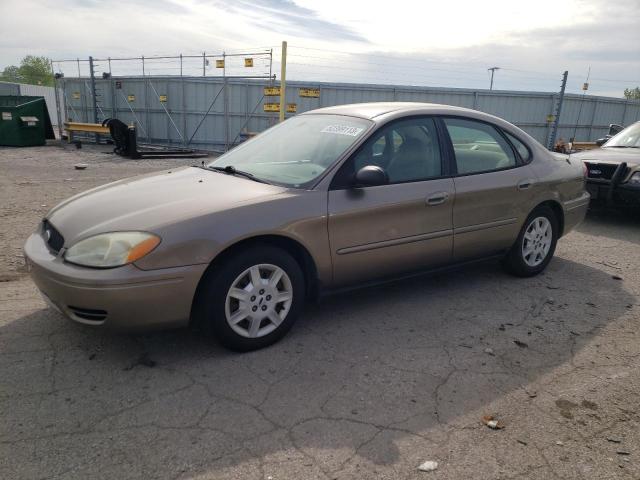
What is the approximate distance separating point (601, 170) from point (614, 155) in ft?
1.52

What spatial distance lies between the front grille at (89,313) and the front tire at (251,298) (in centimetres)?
55

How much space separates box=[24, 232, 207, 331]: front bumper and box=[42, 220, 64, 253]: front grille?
0.08 metres

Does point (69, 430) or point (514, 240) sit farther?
point (514, 240)

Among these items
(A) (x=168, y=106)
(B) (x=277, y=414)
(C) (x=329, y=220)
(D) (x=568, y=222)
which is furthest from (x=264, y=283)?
(A) (x=168, y=106)

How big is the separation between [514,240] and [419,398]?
238 cm

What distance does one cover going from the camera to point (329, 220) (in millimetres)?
3502

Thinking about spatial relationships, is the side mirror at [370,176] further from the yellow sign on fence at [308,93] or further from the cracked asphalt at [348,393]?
the yellow sign on fence at [308,93]

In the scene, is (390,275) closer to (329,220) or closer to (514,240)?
(329,220)

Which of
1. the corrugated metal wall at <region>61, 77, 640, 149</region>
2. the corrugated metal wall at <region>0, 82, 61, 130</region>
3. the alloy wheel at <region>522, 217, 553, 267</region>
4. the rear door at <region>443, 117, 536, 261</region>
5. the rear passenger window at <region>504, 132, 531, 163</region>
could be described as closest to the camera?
the rear door at <region>443, 117, 536, 261</region>

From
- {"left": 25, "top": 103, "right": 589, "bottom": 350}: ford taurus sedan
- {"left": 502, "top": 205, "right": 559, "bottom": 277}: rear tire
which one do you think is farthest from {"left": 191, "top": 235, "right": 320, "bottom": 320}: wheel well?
{"left": 502, "top": 205, "right": 559, "bottom": 277}: rear tire

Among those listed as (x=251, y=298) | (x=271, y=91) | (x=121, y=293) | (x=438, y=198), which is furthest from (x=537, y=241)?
(x=271, y=91)

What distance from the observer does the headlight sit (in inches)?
114

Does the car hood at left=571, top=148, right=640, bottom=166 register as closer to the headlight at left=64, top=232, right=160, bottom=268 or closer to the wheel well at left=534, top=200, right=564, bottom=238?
the wheel well at left=534, top=200, right=564, bottom=238

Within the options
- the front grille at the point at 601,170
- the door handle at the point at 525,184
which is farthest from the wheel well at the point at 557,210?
the front grille at the point at 601,170
